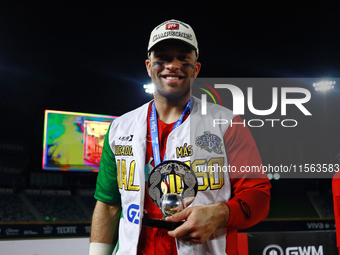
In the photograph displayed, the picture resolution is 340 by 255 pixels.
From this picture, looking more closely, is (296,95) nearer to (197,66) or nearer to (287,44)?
(287,44)

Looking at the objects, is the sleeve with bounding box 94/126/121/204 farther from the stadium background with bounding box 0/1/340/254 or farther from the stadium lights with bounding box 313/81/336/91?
the stadium lights with bounding box 313/81/336/91

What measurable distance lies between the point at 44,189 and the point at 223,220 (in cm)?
1484

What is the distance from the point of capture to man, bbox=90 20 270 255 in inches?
62.4

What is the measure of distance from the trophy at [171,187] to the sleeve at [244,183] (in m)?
0.18

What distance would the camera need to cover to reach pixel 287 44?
13.7 metres

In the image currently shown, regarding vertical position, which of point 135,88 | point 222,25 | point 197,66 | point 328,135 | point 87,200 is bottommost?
point 87,200

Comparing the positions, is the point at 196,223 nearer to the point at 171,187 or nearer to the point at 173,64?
the point at 171,187

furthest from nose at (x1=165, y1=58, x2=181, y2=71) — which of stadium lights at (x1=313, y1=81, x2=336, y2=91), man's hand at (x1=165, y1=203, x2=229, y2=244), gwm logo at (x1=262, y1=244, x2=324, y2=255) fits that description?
stadium lights at (x1=313, y1=81, x2=336, y2=91)

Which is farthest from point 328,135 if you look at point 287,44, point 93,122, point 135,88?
point 93,122

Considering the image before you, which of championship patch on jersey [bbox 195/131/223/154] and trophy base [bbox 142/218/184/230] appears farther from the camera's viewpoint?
championship patch on jersey [bbox 195/131/223/154]

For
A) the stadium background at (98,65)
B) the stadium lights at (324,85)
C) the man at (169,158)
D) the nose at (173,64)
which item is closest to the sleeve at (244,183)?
A: the man at (169,158)

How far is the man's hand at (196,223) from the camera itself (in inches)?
49.6

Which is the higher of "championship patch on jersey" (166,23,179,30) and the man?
"championship patch on jersey" (166,23,179,30)

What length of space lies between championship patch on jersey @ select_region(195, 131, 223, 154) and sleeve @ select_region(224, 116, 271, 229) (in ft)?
0.14
